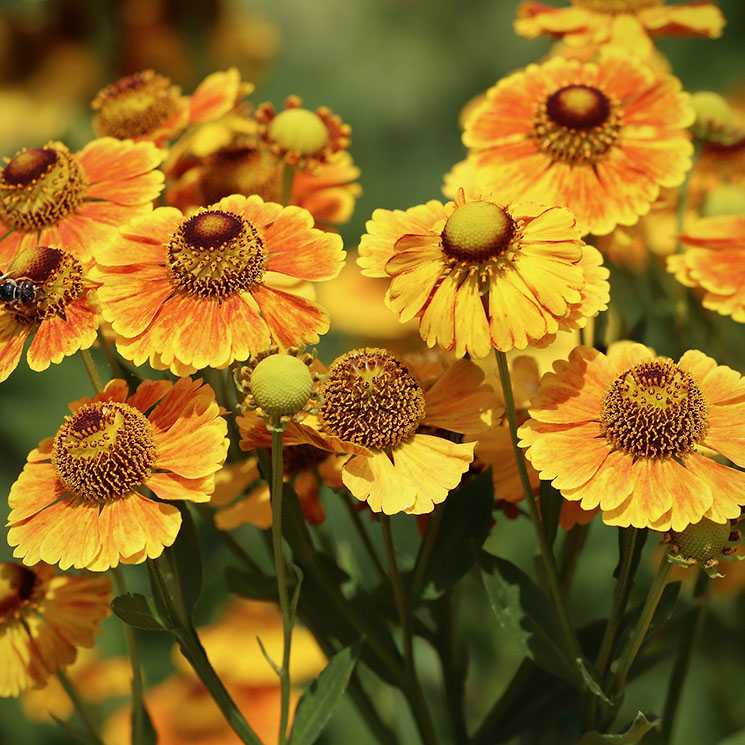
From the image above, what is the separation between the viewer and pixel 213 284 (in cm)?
100

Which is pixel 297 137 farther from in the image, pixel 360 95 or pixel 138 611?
pixel 360 95

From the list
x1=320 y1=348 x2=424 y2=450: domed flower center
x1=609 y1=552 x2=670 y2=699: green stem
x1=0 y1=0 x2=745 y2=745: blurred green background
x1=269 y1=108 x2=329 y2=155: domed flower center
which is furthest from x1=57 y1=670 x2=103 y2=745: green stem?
x1=269 y1=108 x2=329 y2=155: domed flower center

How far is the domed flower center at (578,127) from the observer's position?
1204 mm

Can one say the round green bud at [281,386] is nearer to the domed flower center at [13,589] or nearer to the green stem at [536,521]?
the green stem at [536,521]

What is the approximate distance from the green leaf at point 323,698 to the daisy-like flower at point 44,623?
0.24 metres

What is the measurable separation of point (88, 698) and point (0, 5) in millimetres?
2321

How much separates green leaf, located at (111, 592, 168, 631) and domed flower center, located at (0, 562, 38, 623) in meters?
0.23

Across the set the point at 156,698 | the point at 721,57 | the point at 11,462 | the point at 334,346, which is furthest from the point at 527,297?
the point at 721,57

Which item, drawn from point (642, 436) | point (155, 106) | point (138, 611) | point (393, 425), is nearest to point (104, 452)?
point (138, 611)

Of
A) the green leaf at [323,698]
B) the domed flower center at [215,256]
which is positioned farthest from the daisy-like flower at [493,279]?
the green leaf at [323,698]

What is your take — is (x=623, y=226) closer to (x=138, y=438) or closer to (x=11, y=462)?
(x=138, y=438)

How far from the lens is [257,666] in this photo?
1603mm

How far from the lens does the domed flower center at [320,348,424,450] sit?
97cm

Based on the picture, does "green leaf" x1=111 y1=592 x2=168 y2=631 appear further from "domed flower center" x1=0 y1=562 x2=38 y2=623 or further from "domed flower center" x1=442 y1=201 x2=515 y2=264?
"domed flower center" x1=442 y1=201 x2=515 y2=264
